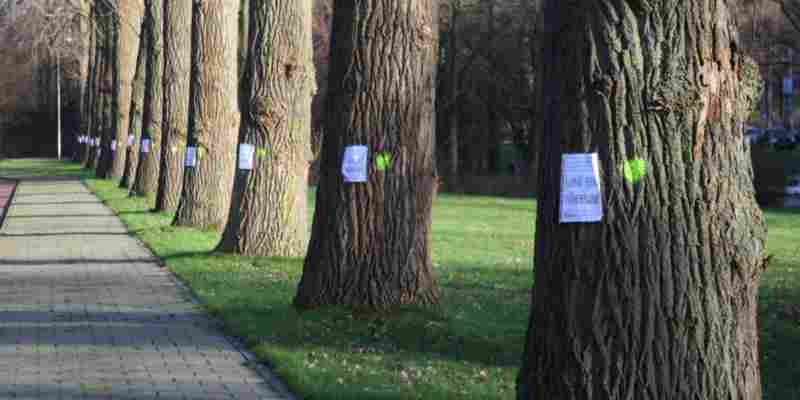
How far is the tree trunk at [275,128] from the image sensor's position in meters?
17.0

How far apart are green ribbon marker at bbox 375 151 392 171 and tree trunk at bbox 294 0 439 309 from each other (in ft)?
0.08

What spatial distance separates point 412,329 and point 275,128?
712cm

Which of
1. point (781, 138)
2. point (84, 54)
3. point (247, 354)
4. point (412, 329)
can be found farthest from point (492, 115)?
point (247, 354)

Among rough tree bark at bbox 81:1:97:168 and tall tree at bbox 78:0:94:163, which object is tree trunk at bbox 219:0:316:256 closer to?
tall tree at bbox 78:0:94:163

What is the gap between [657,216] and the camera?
18.9 feet

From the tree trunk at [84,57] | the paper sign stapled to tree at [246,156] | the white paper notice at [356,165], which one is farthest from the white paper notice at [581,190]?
the tree trunk at [84,57]

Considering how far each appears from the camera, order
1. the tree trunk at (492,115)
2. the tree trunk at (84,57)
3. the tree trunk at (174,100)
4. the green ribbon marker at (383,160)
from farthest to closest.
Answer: the tree trunk at (492,115) → the tree trunk at (84,57) → the tree trunk at (174,100) → the green ribbon marker at (383,160)

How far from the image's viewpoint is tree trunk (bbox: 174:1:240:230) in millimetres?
22750

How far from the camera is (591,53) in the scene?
5812 millimetres

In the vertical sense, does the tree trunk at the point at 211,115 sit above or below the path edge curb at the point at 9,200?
above

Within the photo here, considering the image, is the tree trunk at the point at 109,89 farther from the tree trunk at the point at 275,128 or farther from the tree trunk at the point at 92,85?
the tree trunk at the point at 275,128

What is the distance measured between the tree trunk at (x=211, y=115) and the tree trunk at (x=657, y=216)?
Answer: 57.1ft

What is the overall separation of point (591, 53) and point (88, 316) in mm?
7512

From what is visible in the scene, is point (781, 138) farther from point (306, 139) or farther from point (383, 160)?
point (383, 160)
